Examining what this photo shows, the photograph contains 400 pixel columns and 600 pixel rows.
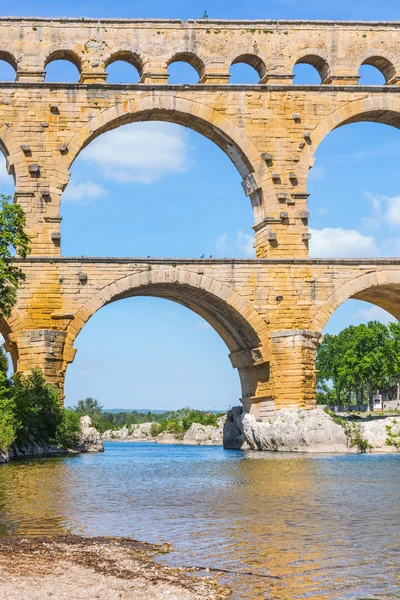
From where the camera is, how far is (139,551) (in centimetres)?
963

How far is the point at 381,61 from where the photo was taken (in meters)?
30.5

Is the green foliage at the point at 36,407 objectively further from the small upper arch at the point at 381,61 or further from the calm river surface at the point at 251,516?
the small upper arch at the point at 381,61

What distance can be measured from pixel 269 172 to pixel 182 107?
3478 mm

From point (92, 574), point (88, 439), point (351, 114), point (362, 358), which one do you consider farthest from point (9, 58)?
point (362, 358)

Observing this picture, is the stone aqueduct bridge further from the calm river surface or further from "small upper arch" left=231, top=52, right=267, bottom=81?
the calm river surface

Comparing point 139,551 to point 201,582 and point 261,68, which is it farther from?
point 261,68

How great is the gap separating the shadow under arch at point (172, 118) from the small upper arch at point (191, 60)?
4.37 ft

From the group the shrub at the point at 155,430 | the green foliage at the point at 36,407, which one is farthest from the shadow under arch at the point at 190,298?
the shrub at the point at 155,430

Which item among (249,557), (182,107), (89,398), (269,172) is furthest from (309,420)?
(89,398)

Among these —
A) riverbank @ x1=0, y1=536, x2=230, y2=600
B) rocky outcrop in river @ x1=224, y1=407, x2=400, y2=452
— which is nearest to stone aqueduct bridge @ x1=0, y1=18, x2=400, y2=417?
rocky outcrop in river @ x1=224, y1=407, x2=400, y2=452

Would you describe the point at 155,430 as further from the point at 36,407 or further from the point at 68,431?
the point at 36,407

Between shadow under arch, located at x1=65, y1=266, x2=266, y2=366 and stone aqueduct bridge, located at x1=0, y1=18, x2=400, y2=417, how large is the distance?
0.14ft

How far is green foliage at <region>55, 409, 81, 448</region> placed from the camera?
89.6ft

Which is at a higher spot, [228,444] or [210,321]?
[210,321]
